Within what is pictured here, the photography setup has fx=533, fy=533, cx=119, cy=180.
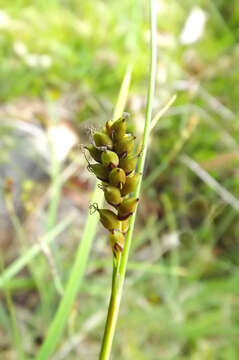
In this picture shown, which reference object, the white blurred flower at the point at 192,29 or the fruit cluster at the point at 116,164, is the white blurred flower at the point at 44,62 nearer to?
the white blurred flower at the point at 192,29

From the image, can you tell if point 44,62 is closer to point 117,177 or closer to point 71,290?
point 71,290

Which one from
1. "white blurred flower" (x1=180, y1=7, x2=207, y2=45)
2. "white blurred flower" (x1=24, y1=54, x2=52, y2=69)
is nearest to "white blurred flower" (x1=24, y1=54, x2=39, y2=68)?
"white blurred flower" (x1=24, y1=54, x2=52, y2=69)

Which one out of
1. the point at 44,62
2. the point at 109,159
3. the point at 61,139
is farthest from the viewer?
the point at 44,62

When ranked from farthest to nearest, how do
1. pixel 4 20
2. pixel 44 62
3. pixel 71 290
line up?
pixel 4 20
pixel 44 62
pixel 71 290

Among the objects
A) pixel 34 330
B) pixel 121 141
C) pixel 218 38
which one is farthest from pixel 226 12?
pixel 121 141

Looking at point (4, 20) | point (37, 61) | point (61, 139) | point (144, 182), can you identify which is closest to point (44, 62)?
point (37, 61)

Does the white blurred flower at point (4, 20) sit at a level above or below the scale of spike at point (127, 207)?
above

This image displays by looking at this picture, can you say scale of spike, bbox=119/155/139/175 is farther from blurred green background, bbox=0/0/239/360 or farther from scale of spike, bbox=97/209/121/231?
blurred green background, bbox=0/0/239/360

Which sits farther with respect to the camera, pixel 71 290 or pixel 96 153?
pixel 71 290

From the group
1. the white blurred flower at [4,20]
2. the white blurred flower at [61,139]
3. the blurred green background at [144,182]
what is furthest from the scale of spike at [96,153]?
the white blurred flower at [4,20]
